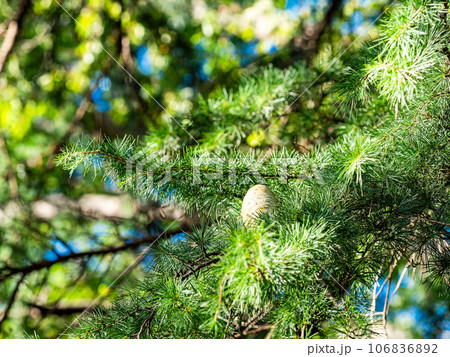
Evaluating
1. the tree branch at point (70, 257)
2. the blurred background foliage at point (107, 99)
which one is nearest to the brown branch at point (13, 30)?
the blurred background foliage at point (107, 99)

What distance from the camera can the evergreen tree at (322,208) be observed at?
0.81 ft

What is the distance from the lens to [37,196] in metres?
0.79

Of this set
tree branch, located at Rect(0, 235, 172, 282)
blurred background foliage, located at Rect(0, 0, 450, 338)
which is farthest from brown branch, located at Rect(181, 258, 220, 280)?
tree branch, located at Rect(0, 235, 172, 282)

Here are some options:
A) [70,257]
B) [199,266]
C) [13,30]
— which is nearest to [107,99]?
[13,30]

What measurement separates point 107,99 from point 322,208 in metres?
0.73
